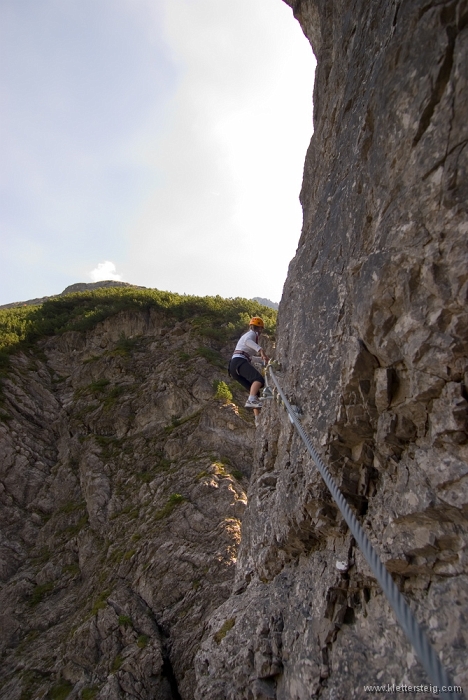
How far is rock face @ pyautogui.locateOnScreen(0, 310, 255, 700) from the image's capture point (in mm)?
10227

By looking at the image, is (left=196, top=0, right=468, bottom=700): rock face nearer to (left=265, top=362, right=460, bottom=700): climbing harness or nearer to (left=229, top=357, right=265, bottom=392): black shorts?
(left=265, top=362, right=460, bottom=700): climbing harness

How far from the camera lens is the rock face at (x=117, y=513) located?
10.2m

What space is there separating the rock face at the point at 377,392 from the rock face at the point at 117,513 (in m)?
4.29

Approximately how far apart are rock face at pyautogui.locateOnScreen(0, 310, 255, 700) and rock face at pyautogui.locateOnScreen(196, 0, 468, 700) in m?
4.29

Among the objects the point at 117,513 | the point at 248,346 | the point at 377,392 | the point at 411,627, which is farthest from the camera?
the point at 117,513

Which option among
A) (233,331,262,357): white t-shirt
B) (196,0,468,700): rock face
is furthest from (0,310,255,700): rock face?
(233,331,262,357): white t-shirt

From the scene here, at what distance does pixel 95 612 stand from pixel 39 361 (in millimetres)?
14946

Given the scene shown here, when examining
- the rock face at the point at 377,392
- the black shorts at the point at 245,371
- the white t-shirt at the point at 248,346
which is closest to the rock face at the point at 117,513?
the rock face at the point at 377,392

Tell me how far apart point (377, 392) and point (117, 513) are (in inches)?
496

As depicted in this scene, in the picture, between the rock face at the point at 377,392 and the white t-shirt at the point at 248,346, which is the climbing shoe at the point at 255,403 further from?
the rock face at the point at 377,392

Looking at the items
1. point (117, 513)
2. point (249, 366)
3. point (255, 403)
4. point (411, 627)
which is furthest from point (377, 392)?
point (117, 513)

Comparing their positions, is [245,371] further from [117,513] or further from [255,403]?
[117,513]

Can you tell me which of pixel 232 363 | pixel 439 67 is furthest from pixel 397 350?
pixel 232 363

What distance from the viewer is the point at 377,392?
173 inches
